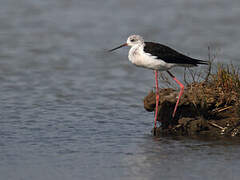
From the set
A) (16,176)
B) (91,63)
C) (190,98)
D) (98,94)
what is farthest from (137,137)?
(91,63)

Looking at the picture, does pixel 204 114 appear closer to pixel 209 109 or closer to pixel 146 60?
pixel 209 109

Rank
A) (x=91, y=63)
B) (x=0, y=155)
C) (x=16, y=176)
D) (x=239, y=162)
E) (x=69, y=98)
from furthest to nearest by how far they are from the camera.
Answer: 1. (x=91, y=63)
2. (x=69, y=98)
3. (x=0, y=155)
4. (x=239, y=162)
5. (x=16, y=176)

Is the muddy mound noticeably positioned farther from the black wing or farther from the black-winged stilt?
the black wing

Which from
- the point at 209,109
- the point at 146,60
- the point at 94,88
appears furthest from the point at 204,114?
the point at 94,88

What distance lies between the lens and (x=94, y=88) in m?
12.8

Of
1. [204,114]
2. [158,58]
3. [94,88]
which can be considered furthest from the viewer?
[94,88]

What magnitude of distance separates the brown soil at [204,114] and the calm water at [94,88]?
0.39 meters

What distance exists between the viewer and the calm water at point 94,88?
7.23m

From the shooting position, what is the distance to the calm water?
7.23 metres

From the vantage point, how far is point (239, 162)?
23.6ft

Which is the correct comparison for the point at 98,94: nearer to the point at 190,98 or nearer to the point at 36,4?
the point at 190,98

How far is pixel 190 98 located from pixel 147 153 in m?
1.50

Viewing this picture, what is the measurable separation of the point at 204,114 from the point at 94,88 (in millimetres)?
4380

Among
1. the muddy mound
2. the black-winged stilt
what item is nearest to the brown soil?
the muddy mound
